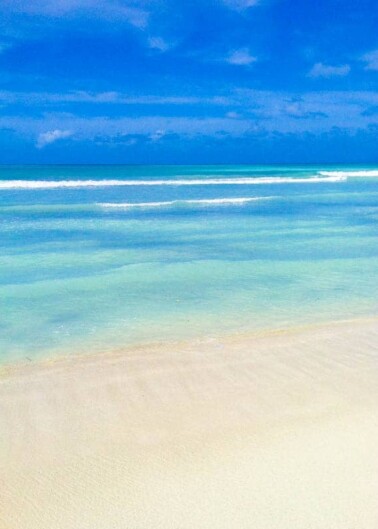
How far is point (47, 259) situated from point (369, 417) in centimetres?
760

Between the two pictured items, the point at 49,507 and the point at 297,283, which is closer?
the point at 49,507

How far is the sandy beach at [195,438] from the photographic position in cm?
307

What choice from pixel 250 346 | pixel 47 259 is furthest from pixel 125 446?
pixel 47 259

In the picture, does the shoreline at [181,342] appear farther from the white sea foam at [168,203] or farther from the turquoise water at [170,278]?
the white sea foam at [168,203]

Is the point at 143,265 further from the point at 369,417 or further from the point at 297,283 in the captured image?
the point at 369,417

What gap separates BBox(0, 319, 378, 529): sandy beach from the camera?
10.1 feet

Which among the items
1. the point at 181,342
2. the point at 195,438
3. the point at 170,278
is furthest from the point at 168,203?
the point at 195,438

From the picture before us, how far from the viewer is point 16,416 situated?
4.19 meters

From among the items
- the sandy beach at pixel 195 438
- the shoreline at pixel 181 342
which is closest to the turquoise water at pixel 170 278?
the shoreline at pixel 181 342

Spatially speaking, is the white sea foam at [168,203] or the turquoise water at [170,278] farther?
the white sea foam at [168,203]

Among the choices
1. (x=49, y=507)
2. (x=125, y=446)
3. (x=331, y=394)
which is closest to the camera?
(x=49, y=507)

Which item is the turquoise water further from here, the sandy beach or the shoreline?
the sandy beach

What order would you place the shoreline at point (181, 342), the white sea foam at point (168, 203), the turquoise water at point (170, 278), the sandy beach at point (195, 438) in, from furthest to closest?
the white sea foam at point (168, 203) < the turquoise water at point (170, 278) < the shoreline at point (181, 342) < the sandy beach at point (195, 438)

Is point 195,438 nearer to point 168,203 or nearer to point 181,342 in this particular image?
point 181,342
